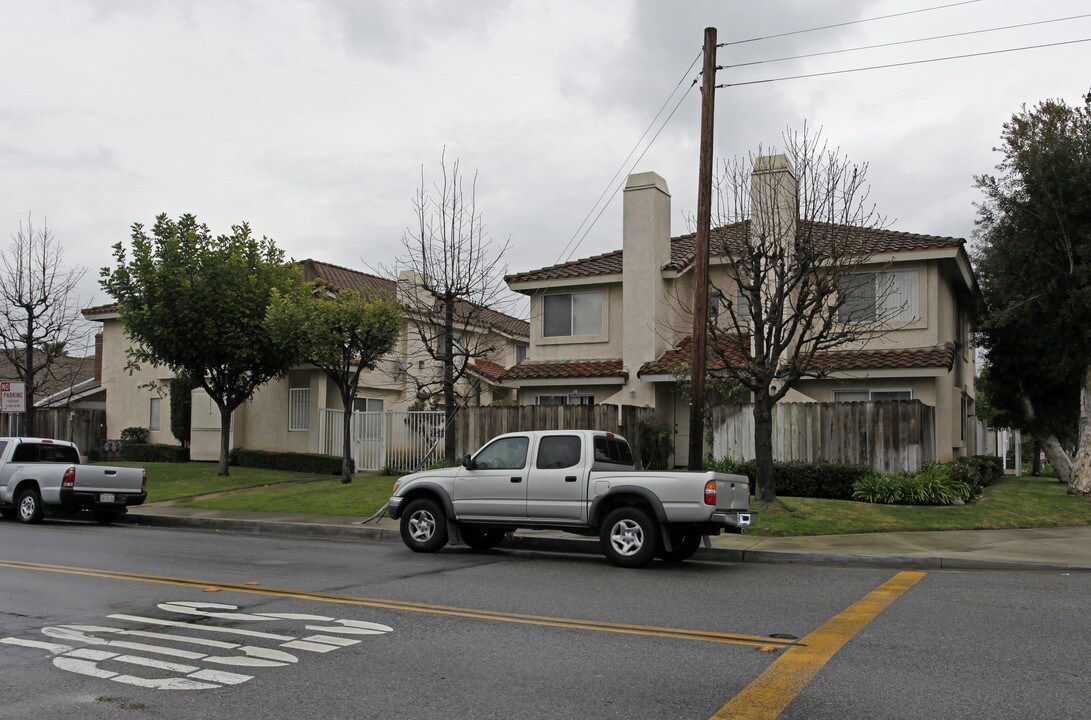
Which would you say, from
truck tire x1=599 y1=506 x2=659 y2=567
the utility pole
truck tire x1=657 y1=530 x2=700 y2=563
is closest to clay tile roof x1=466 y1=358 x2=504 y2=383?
the utility pole

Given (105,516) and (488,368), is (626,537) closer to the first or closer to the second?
(105,516)

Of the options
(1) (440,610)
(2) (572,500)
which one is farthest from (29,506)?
(1) (440,610)

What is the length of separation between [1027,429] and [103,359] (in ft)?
107

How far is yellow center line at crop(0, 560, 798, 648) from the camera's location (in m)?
7.62

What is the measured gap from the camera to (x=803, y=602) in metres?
9.35

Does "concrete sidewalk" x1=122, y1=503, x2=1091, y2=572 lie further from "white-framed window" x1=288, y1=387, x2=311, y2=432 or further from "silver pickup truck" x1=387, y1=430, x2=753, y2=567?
"white-framed window" x1=288, y1=387, x2=311, y2=432

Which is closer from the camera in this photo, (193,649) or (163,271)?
(193,649)

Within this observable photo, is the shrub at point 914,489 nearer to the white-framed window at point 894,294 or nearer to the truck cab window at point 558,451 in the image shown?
the white-framed window at point 894,294

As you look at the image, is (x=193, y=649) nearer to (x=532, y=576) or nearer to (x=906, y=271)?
(x=532, y=576)

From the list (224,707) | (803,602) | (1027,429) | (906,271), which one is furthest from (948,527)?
(1027,429)

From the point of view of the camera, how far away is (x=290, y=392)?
29.9 metres

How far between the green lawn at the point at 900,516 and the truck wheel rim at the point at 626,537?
2955mm

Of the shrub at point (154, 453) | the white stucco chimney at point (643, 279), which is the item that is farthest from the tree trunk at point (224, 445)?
the white stucco chimney at point (643, 279)

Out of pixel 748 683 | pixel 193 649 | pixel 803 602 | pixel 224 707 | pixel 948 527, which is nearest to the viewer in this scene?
pixel 224 707
